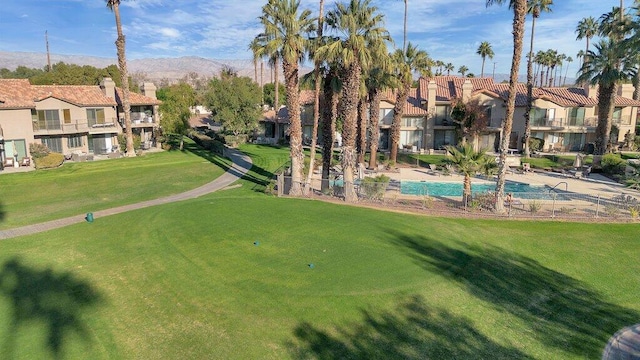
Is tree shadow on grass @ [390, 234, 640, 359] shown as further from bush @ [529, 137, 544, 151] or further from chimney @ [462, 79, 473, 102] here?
bush @ [529, 137, 544, 151]

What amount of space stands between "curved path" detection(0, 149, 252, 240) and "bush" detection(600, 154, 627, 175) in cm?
3208

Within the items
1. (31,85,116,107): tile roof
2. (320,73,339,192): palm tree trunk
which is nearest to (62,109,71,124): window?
(31,85,116,107): tile roof

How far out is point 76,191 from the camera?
98.1ft

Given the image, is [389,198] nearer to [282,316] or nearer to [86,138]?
[282,316]

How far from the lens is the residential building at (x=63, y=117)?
3928cm

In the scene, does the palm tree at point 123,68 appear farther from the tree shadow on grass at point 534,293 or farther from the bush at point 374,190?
the tree shadow on grass at point 534,293

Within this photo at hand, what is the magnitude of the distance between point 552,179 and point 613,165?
6320 mm

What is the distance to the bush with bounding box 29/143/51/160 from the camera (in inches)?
1539

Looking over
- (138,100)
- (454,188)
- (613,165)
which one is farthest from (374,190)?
(138,100)

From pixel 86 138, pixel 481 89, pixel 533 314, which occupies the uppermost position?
pixel 481 89

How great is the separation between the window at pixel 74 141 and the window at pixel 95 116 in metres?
1.90

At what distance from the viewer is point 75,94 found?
46.2m

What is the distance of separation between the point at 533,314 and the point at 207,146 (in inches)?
1769

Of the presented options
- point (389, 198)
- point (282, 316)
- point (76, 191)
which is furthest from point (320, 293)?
point (76, 191)
